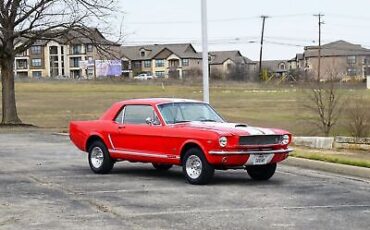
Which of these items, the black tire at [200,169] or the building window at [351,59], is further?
the building window at [351,59]

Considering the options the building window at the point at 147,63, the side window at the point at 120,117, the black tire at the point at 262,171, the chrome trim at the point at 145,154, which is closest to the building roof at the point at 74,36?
the side window at the point at 120,117

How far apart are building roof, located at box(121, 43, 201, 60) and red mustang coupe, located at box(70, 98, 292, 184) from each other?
14028 centimetres

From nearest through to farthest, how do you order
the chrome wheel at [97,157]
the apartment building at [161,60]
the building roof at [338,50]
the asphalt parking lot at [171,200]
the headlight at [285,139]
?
the asphalt parking lot at [171,200] < the headlight at [285,139] < the chrome wheel at [97,157] < the building roof at [338,50] < the apartment building at [161,60]

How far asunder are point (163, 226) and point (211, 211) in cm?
112

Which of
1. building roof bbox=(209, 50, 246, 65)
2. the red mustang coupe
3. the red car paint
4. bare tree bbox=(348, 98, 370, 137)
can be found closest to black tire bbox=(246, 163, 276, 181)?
the red mustang coupe

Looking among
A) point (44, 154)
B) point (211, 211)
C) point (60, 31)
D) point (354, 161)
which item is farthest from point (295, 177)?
point (60, 31)

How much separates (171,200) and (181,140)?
1.91 m

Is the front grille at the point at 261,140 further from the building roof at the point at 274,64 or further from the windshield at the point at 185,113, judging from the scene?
the building roof at the point at 274,64

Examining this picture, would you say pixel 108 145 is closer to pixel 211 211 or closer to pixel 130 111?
pixel 130 111

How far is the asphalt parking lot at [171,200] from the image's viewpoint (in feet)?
26.3

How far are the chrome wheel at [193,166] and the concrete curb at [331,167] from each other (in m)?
3.36

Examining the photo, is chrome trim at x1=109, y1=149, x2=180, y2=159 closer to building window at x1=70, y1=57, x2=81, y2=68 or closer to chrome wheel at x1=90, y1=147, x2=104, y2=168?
chrome wheel at x1=90, y1=147, x2=104, y2=168

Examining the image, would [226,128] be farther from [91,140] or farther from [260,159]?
[91,140]

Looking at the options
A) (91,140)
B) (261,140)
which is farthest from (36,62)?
(261,140)
